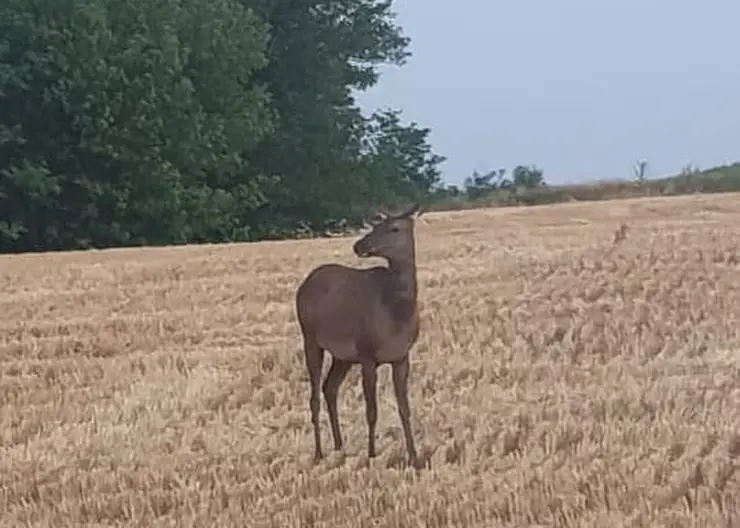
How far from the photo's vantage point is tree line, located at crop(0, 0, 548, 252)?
3077 cm

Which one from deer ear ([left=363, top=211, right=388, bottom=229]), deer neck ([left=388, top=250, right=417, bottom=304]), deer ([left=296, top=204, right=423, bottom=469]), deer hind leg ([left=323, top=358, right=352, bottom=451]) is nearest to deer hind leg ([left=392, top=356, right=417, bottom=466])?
deer ([left=296, top=204, right=423, bottom=469])

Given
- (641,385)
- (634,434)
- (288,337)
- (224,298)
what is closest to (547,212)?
(224,298)

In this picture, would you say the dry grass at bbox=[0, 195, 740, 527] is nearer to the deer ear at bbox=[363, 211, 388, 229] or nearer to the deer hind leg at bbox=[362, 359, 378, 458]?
the deer hind leg at bbox=[362, 359, 378, 458]

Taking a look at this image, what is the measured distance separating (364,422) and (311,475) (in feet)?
5.25

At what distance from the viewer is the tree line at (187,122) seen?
30.8 metres

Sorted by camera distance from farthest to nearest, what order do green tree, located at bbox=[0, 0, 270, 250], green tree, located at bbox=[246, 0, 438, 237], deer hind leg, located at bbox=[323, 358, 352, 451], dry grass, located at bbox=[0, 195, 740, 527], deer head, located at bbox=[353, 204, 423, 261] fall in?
green tree, located at bbox=[246, 0, 438, 237]
green tree, located at bbox=[0, 0, 270, 250]
deer hind leg, located at bbox=[323, 358, 352, 451]
deer head, located at bbox=[353, 204, 423, 261]
dry grass, located at bbox=[0, 195, 740, 527]

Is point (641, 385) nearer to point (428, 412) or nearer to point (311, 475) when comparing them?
point (428, 412)

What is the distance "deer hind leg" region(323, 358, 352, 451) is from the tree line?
2073cm

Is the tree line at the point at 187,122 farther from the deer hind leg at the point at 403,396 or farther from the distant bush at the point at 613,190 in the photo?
the deer hind leg at the point at 403,396

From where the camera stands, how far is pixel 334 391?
380 inches

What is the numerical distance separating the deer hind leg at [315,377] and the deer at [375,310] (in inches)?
4.9

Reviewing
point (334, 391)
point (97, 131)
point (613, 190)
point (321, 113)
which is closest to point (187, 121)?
point (97, 131)

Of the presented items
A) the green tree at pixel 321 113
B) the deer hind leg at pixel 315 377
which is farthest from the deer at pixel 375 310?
the green tree at pixel 321 113

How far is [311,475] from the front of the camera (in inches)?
352
